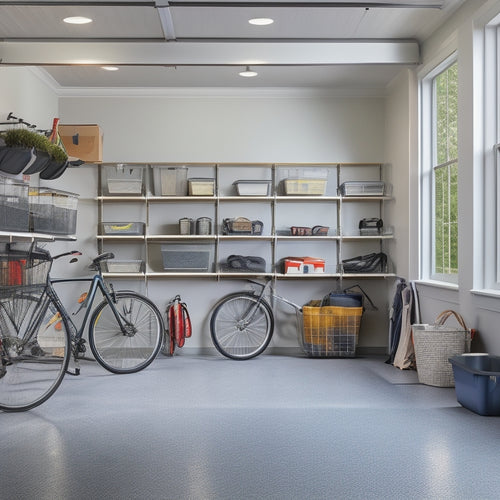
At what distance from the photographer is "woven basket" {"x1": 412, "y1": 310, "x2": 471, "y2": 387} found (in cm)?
502

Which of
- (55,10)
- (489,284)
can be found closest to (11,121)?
(55,10)

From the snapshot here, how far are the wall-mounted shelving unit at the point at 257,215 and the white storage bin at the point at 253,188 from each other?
0.48 ft

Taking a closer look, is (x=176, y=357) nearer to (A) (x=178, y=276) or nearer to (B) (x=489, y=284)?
(A) (x=178, y=276)

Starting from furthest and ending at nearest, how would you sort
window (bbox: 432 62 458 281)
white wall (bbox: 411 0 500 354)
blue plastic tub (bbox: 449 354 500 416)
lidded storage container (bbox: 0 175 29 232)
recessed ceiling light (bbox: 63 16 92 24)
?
window (bbox: 432 62 458 281) < recessed ceiling light (bbox: 63 16 92 24) < white wall (bbox: 411 0 500 354) < lidded storage container (bbox: 0 175 29 232) < blue plastic tub (bbox: 449 354 500 416)

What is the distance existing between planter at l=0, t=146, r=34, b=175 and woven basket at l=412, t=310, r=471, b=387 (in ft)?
9.83

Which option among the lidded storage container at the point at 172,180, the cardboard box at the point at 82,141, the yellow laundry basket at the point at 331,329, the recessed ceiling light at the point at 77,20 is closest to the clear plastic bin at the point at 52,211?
the cardboard box at the point at 82,141

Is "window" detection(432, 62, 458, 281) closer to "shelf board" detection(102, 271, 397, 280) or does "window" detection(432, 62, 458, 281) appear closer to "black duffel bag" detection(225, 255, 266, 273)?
"shelf board" detection(102, 271, 397, 280)

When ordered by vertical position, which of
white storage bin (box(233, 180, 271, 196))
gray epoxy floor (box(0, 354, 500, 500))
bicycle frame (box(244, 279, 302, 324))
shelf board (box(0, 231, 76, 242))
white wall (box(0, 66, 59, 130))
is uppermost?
white wall (box(0, 66, 59, 130))

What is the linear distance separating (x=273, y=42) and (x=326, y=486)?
3822mm

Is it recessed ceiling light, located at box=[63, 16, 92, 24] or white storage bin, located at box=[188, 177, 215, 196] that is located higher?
recessed ceiling light, located at box=[63, 16, 92, 24]

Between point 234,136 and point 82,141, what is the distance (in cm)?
153

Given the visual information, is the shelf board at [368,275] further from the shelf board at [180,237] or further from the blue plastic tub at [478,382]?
the blue plastic tub at [478,382]

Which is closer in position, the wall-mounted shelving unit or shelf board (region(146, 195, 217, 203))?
shelf board (region(146, 195, 217, 203))

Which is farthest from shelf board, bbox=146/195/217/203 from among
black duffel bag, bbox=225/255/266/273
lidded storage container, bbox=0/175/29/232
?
lidded storage container, bbox=0/175/29/232
